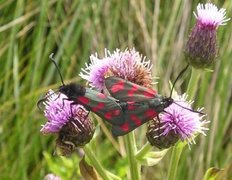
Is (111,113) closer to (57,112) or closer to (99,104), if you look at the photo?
(99,104)

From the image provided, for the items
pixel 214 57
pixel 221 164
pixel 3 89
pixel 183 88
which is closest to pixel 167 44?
pixel 183 88

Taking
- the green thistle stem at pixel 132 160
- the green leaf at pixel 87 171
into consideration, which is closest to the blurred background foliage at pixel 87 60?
the green leaf at pixel 87 171

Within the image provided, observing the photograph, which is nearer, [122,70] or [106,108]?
[106,108]

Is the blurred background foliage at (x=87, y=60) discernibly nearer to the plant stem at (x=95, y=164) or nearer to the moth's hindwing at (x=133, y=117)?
the plant stem at (x=95, y=164)

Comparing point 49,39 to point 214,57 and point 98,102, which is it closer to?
point 214,57

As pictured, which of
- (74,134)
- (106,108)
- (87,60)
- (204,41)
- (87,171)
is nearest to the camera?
(106,108)

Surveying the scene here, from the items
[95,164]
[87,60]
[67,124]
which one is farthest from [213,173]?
[87,60]
